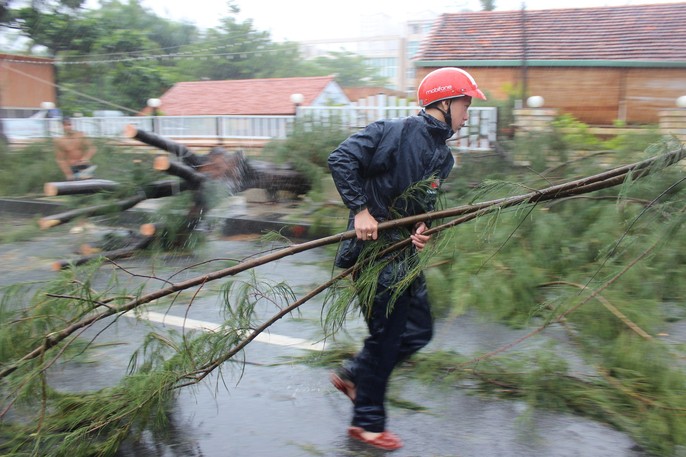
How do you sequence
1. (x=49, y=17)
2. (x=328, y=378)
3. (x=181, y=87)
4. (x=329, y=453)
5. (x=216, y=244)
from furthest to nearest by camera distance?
(x=181, y=87), (x=49, y=17), (x=216, y=244), (x=328, y=378), (x=329, y=453)

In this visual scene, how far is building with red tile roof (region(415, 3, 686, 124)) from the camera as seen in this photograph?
11977mm

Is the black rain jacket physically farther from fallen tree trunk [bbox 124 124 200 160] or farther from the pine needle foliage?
fallen tree trunk [bbox 124 124 200 160]

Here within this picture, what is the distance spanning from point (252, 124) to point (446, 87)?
42.1 feet

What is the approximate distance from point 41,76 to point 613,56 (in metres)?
19.2

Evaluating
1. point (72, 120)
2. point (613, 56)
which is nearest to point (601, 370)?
point (72, 120)

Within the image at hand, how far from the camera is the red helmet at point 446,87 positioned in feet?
9.93

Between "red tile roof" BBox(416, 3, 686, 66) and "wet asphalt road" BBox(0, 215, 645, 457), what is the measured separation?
393 inches

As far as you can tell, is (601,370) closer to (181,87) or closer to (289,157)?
(289,157)

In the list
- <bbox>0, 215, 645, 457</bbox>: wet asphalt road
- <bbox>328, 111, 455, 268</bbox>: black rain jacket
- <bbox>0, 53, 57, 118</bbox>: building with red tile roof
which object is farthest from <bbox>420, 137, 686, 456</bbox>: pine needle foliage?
<bbox>0, 53, 57, 118</bbox>: building with red tile roof

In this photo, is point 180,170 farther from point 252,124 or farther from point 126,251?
point 252,124

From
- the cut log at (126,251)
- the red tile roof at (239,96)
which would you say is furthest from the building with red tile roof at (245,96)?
the cut log at (126,251)

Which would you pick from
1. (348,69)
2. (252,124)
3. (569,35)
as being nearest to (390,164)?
(569,35)

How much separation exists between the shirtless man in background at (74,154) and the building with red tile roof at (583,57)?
6.11m

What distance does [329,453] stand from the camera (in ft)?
9.87
